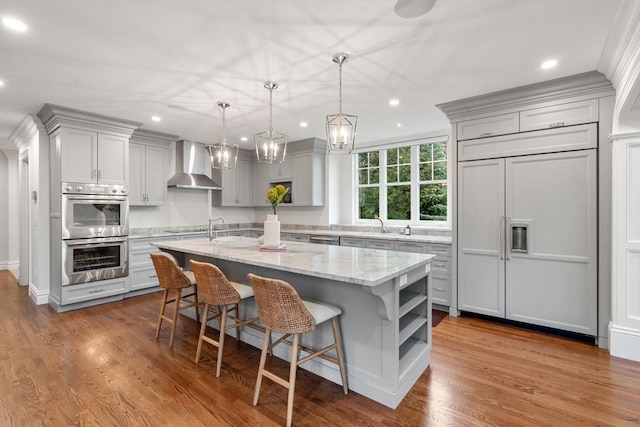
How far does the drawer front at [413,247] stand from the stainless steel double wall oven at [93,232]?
3877 millimetres

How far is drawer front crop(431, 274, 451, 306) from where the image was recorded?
3.92m

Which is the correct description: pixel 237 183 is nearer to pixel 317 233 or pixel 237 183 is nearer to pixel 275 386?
pixel 317 233

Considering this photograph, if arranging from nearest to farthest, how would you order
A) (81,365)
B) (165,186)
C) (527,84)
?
(81,365) < (527,84) < (165,186)

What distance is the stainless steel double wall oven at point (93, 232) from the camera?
3979 millimetres

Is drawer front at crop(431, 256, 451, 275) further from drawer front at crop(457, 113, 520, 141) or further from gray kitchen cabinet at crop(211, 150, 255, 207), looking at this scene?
gray kitchen cabinet at crop(211, 150, 255, 207)

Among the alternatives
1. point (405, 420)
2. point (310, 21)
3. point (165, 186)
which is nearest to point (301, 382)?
point (405, 420)

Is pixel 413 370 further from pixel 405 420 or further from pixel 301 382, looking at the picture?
pixel 301 382

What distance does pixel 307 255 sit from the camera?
8.75ft

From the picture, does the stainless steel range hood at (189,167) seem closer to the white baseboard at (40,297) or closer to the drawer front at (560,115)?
the white baseboard at (40,297)

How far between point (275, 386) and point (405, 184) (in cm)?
397

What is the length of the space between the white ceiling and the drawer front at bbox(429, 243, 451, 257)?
5.59 feet

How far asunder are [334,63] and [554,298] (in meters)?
3.14

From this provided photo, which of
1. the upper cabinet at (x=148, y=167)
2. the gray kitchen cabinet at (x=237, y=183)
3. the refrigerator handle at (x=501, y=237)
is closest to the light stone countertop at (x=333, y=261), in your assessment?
the refrigerator handle at (x=501, y=237)

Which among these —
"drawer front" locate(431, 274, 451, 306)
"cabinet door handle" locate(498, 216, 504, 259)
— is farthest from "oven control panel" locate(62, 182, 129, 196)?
"cabinet door handle" locate(498, 216, 504, 259)
